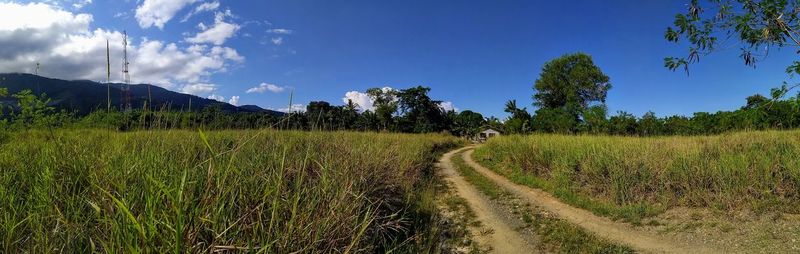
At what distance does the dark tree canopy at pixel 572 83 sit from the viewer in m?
51.4

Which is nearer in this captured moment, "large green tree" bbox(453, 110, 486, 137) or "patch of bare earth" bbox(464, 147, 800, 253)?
"patch of bare earth" bbox(464, 147, 800, 253)

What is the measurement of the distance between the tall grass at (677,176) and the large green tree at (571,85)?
3981 centimetres

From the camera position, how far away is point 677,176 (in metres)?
8.91

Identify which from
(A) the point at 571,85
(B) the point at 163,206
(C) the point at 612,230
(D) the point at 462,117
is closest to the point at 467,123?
(D) the point at 462,117

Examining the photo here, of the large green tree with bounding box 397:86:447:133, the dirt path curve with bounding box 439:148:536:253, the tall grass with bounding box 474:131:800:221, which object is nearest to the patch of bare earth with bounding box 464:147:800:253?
the tall grass with bounding box 474:131:800:221

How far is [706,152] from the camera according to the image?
34.1 feet

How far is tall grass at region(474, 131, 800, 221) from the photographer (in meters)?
7.79

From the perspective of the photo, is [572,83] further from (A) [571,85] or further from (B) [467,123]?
(B) [467,123]

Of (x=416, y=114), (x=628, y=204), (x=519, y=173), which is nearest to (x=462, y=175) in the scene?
(x=519, y=173)

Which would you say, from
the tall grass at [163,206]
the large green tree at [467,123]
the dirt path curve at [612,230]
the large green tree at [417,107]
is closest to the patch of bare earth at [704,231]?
the dirt path curve at [612,230]

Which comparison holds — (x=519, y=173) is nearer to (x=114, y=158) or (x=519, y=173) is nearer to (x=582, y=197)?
(x=582, y=197)

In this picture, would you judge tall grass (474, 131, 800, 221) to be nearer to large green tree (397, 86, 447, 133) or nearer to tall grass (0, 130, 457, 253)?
tall grass (0, 130, 457, 253)

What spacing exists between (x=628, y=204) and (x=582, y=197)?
122cm

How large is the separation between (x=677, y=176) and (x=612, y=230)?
2789mm
